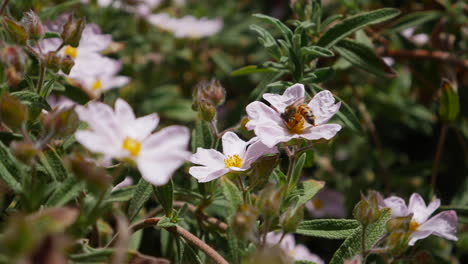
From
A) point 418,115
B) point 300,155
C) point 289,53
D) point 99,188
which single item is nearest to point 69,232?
point 99,188

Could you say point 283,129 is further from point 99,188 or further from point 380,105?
point 380,105

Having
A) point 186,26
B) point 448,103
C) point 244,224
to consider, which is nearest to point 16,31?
point 244,224

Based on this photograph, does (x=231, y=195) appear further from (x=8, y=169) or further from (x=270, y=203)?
(x=8, y=169)

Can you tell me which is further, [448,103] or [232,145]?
[448,103]

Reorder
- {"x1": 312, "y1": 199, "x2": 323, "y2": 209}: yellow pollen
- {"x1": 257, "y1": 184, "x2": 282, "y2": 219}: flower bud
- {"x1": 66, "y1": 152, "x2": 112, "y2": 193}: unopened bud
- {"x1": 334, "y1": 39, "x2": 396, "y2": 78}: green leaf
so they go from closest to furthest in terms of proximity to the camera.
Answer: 1. {"x1": 66, "y1": 152, "x2": 112, "y2": 193}: unopened bud
2. {"x1": 257, "y1": 184, "x2": 282, "y2": 219}: flower bud
3. {"x1": 334, "y1": 39, "x2": 396, "y2": 78}: green leaf
4. {"x1": 312, "y1": 199, "x2": 323, "y2": 209}: yellow pollen

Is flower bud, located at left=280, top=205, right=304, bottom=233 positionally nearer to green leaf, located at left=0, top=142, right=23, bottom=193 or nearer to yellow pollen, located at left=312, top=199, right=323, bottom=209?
green leaf, located at left=0, top=142, right=23, bottom=193

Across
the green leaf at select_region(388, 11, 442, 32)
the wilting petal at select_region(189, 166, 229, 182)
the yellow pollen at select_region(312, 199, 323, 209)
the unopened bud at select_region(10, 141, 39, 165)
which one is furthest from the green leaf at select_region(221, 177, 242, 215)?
the green leaf at select_region(388, 11, 442, 32)
